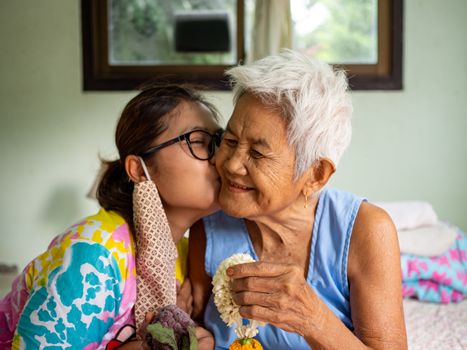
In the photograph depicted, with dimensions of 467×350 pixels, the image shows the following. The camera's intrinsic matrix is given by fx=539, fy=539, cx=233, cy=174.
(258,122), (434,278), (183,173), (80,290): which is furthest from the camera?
(434,278)

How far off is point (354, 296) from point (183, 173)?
65cm

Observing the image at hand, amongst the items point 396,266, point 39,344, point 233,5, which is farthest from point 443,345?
point 233,5

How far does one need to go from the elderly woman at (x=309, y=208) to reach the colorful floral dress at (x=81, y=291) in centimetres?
A: 34

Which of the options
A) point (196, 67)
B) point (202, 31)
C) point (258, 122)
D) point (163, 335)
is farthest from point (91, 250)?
point (202, 31)

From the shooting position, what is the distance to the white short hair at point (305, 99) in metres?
1.53

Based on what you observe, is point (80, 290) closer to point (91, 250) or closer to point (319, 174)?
point (91, 250)

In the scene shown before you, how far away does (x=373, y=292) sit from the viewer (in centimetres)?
153

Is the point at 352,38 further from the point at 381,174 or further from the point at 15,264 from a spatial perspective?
the point at 15,264

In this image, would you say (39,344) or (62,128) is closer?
(39,344)

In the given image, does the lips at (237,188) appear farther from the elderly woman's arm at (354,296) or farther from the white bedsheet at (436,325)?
the white bedsheet at (436,325)

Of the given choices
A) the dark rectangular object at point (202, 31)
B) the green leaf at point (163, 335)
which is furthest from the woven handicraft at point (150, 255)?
the dark rectangular object at point (202, 31)

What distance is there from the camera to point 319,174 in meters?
1.63

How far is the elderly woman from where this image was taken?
150 cm

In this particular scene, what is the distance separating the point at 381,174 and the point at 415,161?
10.7 inches
